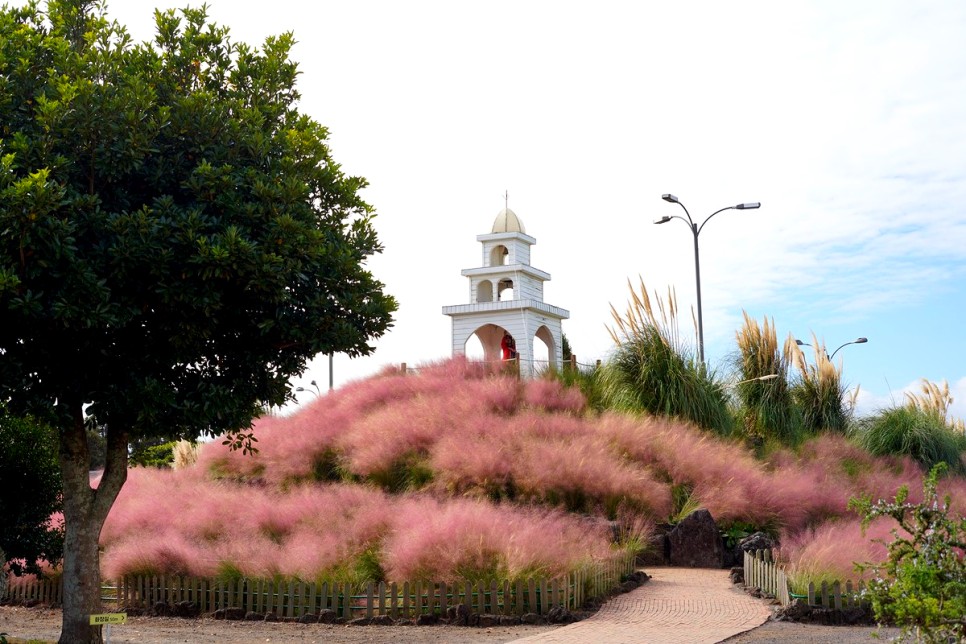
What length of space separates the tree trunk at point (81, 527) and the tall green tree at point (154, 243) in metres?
0.02

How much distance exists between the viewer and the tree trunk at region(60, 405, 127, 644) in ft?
35.8

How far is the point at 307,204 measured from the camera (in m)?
11.0

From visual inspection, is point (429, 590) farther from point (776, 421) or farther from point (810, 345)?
point (810, 345)

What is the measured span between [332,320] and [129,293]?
7.06ft

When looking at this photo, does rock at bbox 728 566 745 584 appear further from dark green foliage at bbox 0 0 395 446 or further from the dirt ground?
dark green foliage at bbox 0 0 395 446

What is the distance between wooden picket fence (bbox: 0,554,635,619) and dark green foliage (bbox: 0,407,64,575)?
5.35 feet

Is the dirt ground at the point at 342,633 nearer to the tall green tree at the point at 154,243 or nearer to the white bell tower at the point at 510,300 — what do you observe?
the tall green tree at the point at 154,243

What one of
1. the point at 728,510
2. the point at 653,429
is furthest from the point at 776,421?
the point at 728,510

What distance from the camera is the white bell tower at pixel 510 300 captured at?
3294 cm

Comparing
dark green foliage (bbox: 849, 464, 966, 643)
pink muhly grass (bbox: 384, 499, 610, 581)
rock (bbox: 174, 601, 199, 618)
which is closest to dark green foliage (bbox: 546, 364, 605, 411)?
pink muhly grass (bbox: 384, 499, 610, 581)

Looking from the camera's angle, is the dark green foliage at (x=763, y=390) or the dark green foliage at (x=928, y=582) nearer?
the dark green foliage at (x=928, y=582)

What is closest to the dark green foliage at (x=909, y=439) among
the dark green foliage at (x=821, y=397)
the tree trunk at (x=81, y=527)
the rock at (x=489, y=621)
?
the dark green foliage at (x=821, y=397)

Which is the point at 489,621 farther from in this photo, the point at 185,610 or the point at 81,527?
the point at 81,527

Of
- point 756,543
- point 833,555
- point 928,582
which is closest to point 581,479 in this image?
point 756,543
